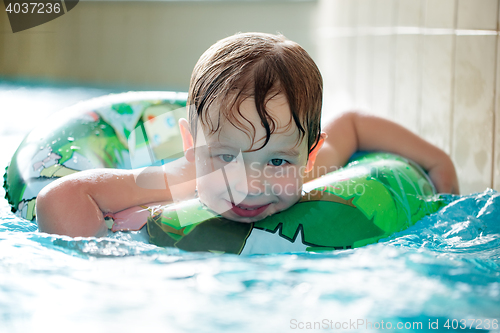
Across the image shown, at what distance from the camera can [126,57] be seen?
7586 mm

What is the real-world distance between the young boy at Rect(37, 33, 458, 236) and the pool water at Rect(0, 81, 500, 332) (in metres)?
0.11

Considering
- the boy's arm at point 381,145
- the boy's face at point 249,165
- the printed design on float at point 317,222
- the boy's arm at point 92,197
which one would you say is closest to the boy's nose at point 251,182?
the boy's face at point 249,165

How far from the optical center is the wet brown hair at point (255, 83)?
3.48 feet

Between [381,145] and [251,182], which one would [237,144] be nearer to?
[251,182]

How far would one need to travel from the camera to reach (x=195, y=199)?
126 centimetres

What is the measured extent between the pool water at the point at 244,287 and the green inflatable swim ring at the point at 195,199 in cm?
8

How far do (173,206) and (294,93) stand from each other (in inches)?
Result: 16.1

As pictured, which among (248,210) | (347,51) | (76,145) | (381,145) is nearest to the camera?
(248,210)

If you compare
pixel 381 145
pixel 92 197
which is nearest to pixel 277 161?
pixel 92 197

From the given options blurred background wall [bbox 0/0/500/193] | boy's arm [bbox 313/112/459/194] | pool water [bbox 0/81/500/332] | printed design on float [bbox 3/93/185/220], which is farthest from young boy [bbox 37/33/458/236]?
blurred background wall [bbox 0/0/500/193]

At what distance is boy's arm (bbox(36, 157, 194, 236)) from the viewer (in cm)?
118

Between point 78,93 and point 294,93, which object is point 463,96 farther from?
point 78,93

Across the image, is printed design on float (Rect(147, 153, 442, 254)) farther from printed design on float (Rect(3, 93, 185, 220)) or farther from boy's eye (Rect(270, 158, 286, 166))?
printed design on float (Rect(3, 93, 185, 220))

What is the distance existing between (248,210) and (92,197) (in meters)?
0.38
